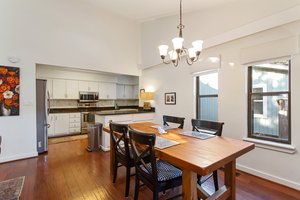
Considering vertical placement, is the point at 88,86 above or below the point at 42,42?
below

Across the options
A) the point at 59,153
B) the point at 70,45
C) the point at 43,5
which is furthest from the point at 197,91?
the point at 43,5

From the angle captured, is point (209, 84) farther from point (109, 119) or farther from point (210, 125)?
point (109, 119)

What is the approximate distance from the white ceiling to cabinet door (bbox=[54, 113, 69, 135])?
3.74 metres

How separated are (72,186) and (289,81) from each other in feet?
11.7

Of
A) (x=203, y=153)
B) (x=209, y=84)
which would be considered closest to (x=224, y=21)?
(x=209, y=84)

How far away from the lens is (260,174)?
261cm

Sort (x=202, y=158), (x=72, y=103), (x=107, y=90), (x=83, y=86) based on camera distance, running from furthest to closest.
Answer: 1. (x=107, y=90)
2. (x=72, y=103)
3. (x=83, y=86)
4. (x=202, y=158)

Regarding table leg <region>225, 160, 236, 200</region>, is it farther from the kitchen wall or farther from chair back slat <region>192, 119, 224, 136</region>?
the kitchen wall

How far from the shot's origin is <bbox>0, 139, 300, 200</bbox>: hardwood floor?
213 centimetres

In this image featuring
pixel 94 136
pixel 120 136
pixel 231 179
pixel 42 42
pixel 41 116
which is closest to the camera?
pixel 231 179

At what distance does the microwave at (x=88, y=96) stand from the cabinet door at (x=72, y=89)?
0.17 meters

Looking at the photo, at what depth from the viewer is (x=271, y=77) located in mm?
2557

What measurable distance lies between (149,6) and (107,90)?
3843mm

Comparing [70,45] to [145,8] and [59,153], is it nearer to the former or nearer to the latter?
[145,8]
